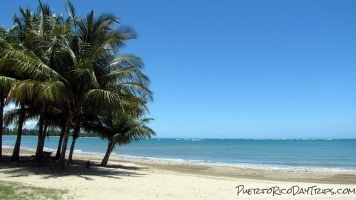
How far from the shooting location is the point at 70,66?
13.2m

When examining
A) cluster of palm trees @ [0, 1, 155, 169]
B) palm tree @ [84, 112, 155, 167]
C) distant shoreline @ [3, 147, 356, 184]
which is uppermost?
cluster of palm trees @ [0, 1, 155, 169]

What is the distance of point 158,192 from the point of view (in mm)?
9633

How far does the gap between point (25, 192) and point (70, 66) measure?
6.11 metres

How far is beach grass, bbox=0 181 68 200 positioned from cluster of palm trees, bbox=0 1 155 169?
3.35 m

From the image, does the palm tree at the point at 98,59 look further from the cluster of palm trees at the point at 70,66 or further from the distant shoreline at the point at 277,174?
the distant shoreline at the point at 277,174

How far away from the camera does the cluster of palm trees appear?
40.0ft

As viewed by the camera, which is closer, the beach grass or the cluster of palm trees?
the beach grass

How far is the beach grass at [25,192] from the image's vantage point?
7664 mm

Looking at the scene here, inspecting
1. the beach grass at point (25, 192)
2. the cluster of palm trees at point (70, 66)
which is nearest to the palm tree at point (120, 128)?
the cluster of palm trees at point (70, 66)

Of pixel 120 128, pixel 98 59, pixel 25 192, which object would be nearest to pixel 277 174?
pixel 120 128

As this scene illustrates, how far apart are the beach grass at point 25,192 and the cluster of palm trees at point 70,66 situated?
3346 millimetres

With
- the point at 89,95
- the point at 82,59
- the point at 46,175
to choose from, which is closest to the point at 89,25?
the point at 82,59

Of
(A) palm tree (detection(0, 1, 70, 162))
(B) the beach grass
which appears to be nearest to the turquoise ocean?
(A) palm tree (detection(0, 1, 70, 162))

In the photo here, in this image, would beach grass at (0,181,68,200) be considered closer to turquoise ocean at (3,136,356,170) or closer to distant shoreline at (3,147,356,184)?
distant shoreline at (3,147,356,184)
